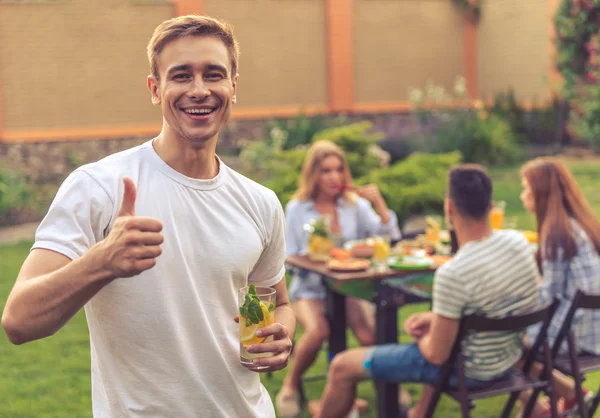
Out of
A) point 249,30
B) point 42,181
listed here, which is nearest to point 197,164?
point 42,181

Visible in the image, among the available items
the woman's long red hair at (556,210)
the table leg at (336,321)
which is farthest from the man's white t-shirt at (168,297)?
the table leg at (336,321)

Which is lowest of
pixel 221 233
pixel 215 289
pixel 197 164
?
pixel 215 289

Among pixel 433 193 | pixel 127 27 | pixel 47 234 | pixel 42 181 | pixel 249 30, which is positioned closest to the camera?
pixel 47 234

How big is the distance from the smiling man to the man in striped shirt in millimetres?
1833

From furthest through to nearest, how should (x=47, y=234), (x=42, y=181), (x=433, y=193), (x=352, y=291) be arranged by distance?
(x=42, y=181), (x=433, y=193), (x=352, y=291), (x=47, y=234)

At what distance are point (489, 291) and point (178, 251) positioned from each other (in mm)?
2249

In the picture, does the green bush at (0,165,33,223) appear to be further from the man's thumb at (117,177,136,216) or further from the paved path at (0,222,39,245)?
the man's thumb at (117,177,136,216)

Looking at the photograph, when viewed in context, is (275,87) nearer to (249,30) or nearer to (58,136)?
(249,30)

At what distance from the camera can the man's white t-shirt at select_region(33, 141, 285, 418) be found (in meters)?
1.94

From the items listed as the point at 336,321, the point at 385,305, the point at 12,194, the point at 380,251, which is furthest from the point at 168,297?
the point at 12,194

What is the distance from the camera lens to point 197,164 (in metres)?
2.12

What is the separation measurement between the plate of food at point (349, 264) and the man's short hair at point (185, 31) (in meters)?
2.73

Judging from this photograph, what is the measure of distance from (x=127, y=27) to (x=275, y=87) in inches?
124

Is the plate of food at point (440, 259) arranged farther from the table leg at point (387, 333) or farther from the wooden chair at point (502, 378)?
the wooden chair at point (502, 378)
